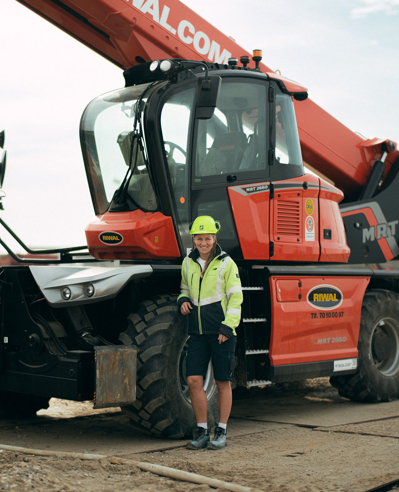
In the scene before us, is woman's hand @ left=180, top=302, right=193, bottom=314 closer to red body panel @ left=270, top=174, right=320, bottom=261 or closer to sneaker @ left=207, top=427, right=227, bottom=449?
sneaker @ left=207, top=427, right=227, bottom=449

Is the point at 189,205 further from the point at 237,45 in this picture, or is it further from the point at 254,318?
the point at 237,45

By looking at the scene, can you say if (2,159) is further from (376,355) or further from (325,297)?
(376,355)

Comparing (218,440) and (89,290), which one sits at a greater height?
(89,290)

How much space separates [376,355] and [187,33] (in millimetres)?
4458

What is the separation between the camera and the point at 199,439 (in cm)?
540

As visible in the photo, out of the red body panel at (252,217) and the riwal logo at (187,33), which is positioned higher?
the riwal logo at (187,33)

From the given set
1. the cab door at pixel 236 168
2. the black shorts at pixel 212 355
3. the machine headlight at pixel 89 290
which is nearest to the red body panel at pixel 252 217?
→ the cab door at pixel 236 168

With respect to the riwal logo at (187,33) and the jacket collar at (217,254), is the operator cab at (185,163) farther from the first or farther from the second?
the riwal logo at (187,33)

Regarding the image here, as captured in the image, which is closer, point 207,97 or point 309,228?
point 207,97

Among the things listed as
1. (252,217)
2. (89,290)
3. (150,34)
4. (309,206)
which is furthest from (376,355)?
(150,34)

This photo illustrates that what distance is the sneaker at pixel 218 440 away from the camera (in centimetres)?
531

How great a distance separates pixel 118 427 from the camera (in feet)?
20.9

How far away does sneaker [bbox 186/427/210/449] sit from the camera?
5336 millimetres

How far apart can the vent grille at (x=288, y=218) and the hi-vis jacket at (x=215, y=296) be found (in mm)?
1448
